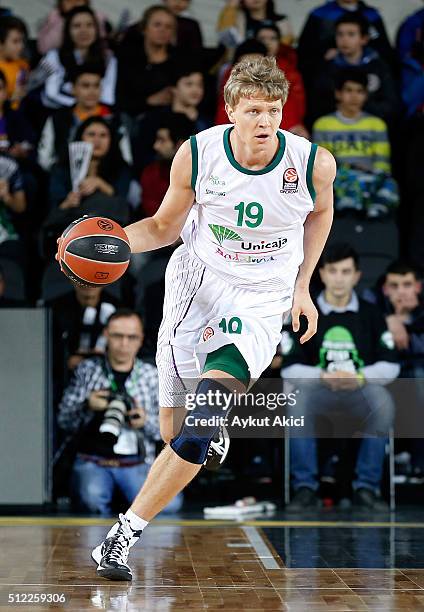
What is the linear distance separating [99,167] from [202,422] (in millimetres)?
4480


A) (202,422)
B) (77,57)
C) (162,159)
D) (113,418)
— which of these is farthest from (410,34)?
(202,422)

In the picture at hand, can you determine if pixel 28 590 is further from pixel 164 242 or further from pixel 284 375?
pixel 284 375

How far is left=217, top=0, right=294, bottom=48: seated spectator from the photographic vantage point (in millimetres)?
9688

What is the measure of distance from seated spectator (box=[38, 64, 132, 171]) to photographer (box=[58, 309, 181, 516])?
215cm

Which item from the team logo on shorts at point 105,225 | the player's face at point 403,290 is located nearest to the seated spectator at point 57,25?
the player's face at point 403,290

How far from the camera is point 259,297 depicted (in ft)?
17.0

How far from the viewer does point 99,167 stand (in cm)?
886

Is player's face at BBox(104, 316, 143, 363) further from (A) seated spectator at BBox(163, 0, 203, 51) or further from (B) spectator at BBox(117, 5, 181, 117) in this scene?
(A) seated spectator at BBox(163, 0, 203, 51)

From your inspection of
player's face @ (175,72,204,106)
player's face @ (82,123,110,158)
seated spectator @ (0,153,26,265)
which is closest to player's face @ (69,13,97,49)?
player's face @ (175,72,204,106)

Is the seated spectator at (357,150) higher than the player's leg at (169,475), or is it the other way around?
the seated spectator at (357,150)

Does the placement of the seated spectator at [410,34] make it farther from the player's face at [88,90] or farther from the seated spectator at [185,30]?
the player's face at [88,90]

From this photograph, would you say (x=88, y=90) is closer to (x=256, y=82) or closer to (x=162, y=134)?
(x=162, y=134)

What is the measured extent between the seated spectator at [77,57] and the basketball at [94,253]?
494 cm

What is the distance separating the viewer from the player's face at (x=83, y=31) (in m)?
9.59
